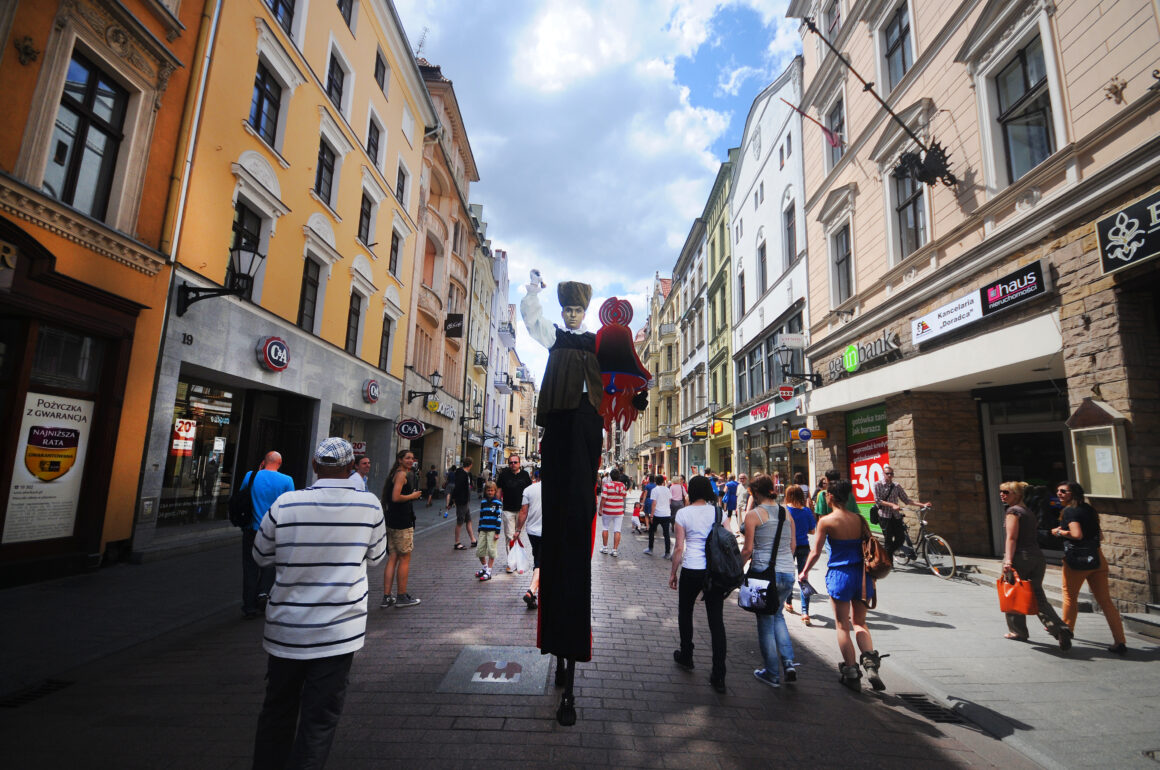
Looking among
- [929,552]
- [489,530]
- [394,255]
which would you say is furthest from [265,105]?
[929,552]

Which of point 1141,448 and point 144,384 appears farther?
point 144,384

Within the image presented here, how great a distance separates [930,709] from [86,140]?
12204 millimetres

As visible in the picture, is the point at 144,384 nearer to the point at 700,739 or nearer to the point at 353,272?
the point at 353,272

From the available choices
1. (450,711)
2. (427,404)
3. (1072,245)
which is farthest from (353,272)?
(1072,245)

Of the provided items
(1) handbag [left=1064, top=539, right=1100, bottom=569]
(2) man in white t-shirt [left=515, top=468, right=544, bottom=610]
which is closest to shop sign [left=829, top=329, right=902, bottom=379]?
(1) handbag [left=1064, top=539, right=1100, bottom=569]

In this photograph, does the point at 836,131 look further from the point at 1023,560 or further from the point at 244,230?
the point at 244,230

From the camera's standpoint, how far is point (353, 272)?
→ 635 inches

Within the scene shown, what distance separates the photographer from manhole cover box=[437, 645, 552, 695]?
13.4 ft

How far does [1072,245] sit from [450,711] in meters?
9.45

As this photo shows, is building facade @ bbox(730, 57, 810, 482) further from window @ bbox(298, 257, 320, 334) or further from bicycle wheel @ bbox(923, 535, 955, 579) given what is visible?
window @ bbox(298, 257, 320, 334)

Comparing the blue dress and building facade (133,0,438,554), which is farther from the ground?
building facade (133,0,438,554)

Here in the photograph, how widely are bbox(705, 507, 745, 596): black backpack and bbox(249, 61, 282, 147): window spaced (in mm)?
12450

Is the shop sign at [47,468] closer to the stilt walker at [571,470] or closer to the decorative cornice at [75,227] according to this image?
the decorative cornice at [75,227]

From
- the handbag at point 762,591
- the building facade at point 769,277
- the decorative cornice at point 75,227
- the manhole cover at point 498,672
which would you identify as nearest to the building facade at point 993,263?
the building facade at point 769,277
